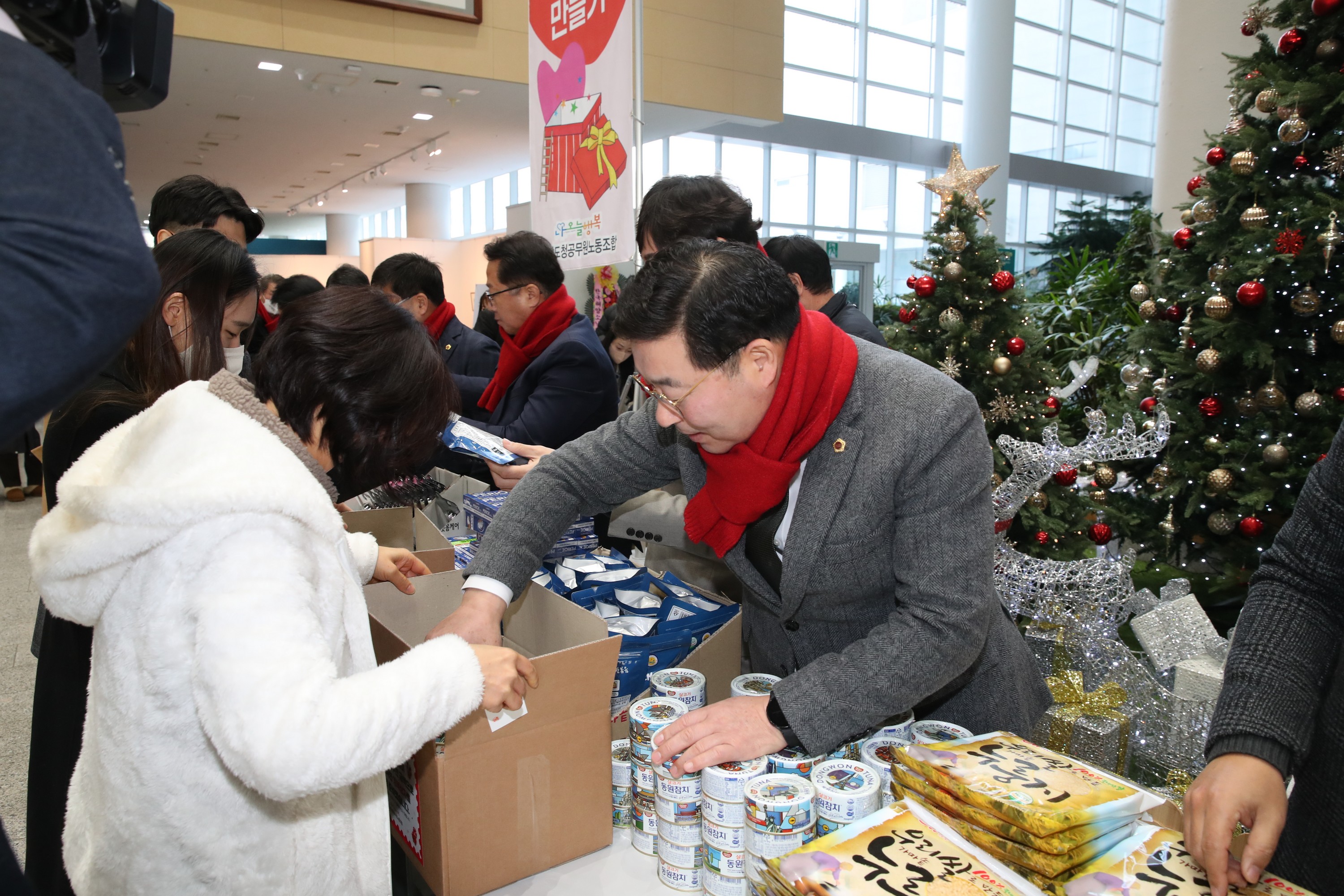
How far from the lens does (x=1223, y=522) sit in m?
3.51

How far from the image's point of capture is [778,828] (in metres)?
0.95

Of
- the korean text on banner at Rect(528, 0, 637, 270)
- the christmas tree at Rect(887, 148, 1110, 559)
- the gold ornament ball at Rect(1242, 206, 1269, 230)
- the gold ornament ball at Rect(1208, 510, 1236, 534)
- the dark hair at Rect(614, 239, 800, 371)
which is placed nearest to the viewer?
the dark hair at Rect(614, 239, 800, 371)

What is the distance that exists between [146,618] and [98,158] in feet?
1.60

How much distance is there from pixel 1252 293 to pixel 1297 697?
2780 mm

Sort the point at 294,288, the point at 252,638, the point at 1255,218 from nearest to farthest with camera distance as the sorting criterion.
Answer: the point at 252,638 < the point at 1255,218 < the point at 294,288

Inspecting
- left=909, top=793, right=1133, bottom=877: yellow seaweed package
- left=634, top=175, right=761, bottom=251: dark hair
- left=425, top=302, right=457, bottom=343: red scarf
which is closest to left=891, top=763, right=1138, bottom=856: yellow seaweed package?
left=909, top=793, right=1133, bottom=877: yellow seaweed package

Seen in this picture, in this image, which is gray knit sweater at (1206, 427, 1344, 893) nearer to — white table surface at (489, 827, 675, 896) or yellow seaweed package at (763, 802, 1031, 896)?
yellow seaweed package at (763, 802, 1031, 896)

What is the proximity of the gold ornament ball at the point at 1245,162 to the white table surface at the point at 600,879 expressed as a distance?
357cm

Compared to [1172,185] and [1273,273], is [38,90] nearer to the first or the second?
[1273,273]

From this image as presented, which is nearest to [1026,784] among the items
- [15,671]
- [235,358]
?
[235,358]

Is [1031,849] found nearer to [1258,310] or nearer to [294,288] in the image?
[1258,310]

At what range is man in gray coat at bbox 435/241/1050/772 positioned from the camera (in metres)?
1.18

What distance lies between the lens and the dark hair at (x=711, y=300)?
1.25m

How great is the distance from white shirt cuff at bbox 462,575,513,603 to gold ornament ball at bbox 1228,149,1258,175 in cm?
342
